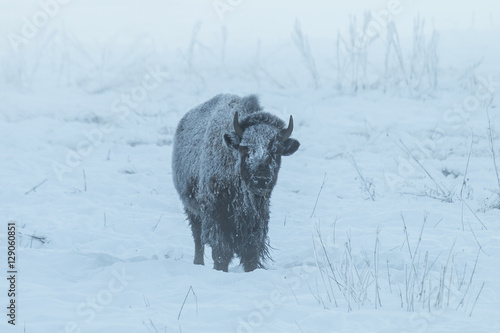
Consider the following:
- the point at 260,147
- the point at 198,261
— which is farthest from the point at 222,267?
the point at 260,147

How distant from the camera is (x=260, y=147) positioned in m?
5.46

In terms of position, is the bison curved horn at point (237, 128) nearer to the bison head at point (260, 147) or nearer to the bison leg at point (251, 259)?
the bison head at point (260, 147)

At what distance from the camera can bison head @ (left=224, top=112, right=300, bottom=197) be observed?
17.4ft

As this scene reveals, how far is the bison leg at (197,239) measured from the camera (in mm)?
6719

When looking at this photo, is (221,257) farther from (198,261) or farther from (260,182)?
(260,182)

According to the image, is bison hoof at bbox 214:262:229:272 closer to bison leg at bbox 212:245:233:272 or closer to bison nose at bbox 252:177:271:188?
bison leg at bbox 212:245:233:272

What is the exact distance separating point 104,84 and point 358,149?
937cm

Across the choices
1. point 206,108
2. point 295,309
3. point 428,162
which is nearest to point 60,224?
point 206,108

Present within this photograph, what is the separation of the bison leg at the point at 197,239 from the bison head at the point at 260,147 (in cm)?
138

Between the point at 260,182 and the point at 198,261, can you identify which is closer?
the point at 260,182

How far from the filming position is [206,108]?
710 centimetres

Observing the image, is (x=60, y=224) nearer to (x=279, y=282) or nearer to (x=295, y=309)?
(x=279, y=282)

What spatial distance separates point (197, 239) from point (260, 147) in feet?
6.00

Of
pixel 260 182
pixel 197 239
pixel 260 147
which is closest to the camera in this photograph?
pixel 260 182
